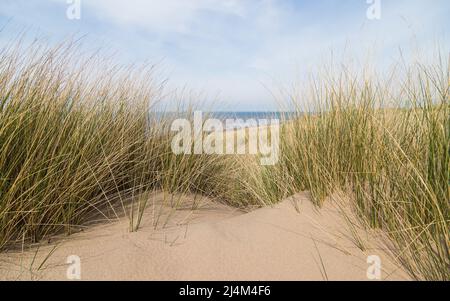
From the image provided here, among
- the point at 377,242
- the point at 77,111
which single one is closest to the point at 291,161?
the point at 377,242

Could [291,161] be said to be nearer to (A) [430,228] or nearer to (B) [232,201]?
(B) [232,201]

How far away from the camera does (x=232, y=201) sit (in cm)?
327

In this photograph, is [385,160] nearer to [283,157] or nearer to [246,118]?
[283,157]

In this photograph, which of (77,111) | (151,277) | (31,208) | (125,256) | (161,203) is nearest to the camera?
(151,277)

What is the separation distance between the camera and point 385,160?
196 cm

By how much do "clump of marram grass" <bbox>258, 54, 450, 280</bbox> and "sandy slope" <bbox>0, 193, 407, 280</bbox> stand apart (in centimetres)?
17

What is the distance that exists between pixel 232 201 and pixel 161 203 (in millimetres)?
906

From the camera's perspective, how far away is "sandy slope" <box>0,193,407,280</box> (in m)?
1.52

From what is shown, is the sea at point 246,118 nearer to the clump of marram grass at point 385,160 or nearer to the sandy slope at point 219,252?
the clump of marram grass at point 385,160

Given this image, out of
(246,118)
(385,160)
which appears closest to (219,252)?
(385,160)

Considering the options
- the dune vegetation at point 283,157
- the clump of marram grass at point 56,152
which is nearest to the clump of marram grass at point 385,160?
the dune vegetation at point 283,157

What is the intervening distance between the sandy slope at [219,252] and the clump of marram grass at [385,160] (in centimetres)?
17

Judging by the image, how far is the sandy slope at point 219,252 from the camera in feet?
4.98

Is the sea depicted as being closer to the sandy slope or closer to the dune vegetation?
the dune vegetation
